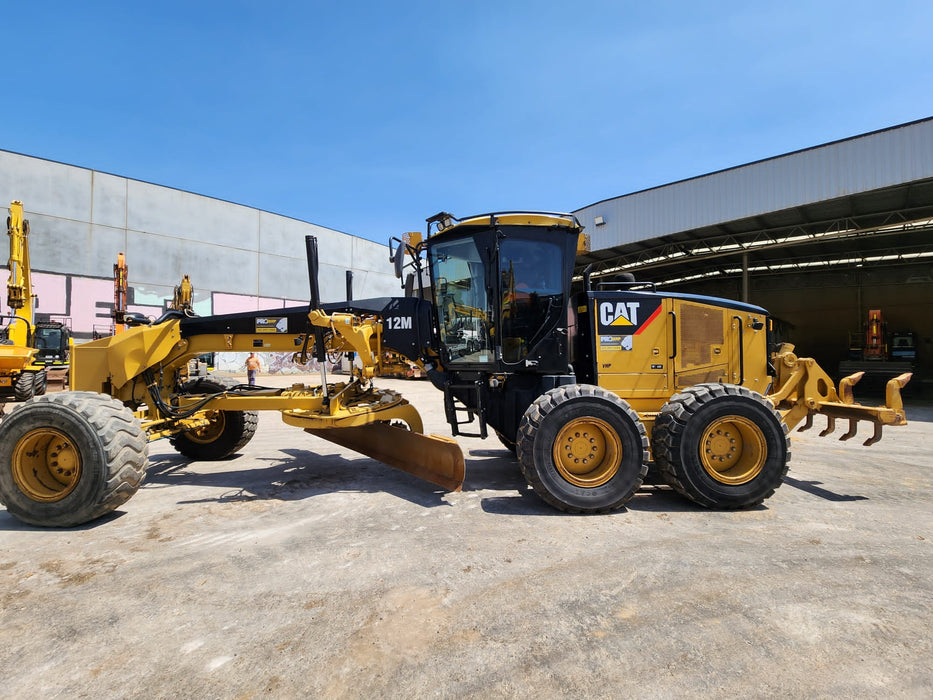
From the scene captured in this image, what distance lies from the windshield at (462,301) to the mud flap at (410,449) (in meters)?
0.95

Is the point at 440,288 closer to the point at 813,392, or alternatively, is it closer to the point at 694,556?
the point at 694,556

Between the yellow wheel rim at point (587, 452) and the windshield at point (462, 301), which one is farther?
the windshield at point (462, 301)

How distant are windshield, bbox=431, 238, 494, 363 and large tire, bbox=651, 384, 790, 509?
1946 mm

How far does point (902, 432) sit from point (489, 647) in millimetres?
11178

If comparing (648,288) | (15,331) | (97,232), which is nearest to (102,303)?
(97,232)

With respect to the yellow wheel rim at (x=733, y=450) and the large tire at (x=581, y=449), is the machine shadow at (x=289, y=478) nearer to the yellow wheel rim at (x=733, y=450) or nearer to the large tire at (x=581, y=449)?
the large tire at (x=581, y=449)

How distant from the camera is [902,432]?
30.9ft

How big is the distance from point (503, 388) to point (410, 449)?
1246 millimetres

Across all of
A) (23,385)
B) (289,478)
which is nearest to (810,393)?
(289,478)

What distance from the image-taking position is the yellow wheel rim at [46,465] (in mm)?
3959

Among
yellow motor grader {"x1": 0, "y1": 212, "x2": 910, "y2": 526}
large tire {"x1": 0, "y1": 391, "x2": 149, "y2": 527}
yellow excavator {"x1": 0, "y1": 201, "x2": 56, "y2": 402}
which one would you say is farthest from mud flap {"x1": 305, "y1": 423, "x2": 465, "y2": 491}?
yellow excavator {"x1": 0, "y1": 201, "x2": 56, "y2": 402}

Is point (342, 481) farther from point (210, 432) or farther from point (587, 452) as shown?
point (587, 452)

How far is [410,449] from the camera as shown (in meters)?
5.25

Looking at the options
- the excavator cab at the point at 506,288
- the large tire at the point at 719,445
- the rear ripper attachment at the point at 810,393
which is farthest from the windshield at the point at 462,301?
the rear ripper attachment at the point at 810,393
